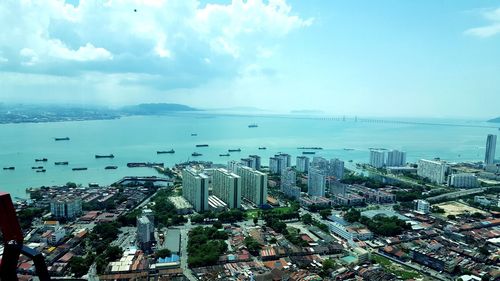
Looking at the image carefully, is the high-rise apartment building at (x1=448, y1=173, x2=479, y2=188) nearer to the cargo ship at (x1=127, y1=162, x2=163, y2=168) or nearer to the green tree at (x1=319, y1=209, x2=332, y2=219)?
the green tree at (x1=319, y1=209, x2=332, y2=219)

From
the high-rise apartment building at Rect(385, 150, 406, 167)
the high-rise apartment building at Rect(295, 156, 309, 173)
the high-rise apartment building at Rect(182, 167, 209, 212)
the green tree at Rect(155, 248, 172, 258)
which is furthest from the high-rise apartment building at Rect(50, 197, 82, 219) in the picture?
the high-rise apartment building at Rect(385, 150, 406, 167)

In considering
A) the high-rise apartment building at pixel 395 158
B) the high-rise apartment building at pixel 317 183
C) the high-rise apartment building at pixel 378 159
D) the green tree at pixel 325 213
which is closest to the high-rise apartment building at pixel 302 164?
the high-rise apartment building at pixel 378 159

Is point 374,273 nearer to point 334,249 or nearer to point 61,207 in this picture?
point 334,249

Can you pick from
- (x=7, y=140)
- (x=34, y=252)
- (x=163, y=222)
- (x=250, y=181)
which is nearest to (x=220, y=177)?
(x=250, y=181)

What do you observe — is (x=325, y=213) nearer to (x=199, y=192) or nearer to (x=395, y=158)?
(x=199, y=192)

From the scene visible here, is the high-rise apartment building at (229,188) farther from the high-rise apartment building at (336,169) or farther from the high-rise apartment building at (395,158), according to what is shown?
the high-rise apartment building at (395,158)

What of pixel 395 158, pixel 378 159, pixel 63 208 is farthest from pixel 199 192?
pixel 395 158
